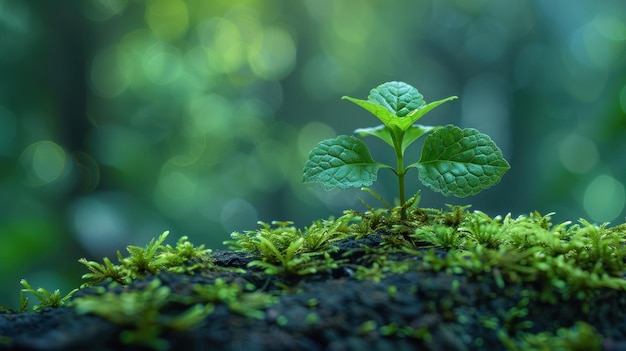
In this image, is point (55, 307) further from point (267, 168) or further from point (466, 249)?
point (267, 168)

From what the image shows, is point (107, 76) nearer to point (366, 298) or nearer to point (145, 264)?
point (145, 264)

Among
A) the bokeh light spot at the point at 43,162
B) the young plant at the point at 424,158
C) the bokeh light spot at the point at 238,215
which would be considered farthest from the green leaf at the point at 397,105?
the bokeh light spot at the point at 238,215

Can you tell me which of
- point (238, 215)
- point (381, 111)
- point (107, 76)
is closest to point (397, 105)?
point (381, 111)

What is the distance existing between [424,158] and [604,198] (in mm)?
8389

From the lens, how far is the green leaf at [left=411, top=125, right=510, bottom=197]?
1574 millimetres

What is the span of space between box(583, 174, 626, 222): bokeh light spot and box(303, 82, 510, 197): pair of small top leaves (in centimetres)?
813

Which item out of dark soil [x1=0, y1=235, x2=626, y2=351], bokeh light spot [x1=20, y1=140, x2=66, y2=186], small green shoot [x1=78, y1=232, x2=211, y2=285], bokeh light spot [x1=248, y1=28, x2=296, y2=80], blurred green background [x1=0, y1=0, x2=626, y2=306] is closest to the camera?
dark soil [x1=0, y1=235, x2=626, y2=351]

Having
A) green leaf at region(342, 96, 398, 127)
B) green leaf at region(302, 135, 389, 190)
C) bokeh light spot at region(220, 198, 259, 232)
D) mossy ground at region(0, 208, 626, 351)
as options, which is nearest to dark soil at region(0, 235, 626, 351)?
mossy ground at region(0, 208, 626, 351)

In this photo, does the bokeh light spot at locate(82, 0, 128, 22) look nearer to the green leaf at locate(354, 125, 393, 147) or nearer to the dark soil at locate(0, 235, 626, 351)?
the green leaf at locate(354, 125, 393, 147)

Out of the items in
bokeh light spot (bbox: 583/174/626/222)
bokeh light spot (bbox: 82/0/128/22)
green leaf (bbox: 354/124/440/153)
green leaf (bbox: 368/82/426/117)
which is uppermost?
bokeh light spot (bbox: 82/0/128/22)

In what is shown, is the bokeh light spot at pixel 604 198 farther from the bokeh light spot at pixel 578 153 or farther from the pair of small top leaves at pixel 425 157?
the pair of small top leaves at pixel 425 157

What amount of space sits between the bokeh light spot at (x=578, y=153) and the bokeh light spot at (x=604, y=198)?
326 millimetres

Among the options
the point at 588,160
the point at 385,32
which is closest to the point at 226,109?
the point at 385,32

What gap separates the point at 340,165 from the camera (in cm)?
168
